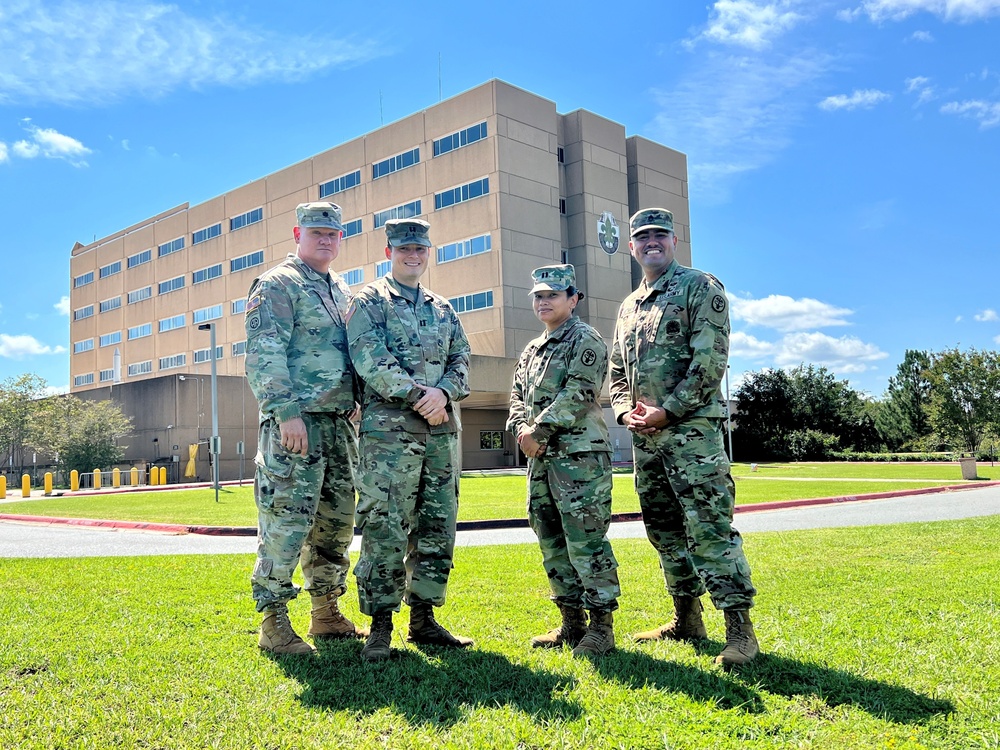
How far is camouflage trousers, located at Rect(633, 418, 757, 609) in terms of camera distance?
4.32m

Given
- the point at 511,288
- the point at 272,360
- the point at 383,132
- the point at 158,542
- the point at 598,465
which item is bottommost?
the point at 158,542

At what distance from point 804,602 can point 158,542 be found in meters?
9.85

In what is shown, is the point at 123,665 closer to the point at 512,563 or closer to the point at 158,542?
the point at 512,563

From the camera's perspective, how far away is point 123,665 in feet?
13.6

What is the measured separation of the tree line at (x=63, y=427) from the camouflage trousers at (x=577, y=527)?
37.2 m

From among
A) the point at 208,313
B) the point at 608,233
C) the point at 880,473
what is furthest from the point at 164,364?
the point at 880,473

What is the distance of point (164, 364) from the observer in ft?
203

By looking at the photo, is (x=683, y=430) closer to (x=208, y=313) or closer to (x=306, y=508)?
(x=306, y=508)

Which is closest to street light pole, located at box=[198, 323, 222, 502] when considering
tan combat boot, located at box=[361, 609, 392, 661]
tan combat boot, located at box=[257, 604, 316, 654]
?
tan combat boot, located at box=[257, 604, 316, 654]

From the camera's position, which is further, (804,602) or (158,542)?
(158,542)

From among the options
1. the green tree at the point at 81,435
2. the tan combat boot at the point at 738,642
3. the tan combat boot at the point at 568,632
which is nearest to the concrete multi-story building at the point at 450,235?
the green tree at the point at 81,435

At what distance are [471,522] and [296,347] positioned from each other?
8.33 metres

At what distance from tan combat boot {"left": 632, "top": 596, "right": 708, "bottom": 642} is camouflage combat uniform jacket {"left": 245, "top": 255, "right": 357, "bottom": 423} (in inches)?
96.7

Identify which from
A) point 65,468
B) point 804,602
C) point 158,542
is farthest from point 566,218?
point 804,602
